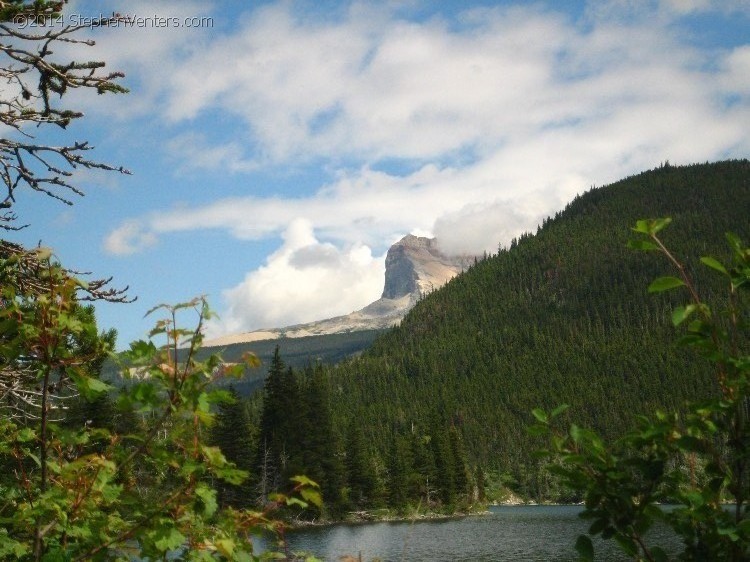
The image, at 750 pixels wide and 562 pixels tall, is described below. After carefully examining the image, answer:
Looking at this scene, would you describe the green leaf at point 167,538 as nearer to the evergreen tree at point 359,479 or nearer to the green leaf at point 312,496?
the green leaf at point 312,496

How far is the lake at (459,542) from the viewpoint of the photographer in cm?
4944

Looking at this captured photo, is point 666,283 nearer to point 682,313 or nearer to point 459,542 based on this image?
point 682,313

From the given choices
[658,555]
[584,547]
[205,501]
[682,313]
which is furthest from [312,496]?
[682,313]

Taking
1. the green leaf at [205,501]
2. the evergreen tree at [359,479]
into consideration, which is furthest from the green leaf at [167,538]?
the evergreen tree at [359,479]

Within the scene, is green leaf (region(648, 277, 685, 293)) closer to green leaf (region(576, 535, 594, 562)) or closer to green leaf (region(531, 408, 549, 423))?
green leaf (region(531, 408, 549, 423))

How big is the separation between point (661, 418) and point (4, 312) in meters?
3.14

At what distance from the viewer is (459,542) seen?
201ft

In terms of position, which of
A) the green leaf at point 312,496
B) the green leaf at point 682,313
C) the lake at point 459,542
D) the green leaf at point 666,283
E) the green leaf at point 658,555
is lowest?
the lake at point 459,542

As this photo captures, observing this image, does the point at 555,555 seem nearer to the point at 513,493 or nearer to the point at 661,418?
the point at 661,418

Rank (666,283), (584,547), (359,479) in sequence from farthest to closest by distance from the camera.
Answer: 1. (359,479)
2. (584,547)
3. (666,283)

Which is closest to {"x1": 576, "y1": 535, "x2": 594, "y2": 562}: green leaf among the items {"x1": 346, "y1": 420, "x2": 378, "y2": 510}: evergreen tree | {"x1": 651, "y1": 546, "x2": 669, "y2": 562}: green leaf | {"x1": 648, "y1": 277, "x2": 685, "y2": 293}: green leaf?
{"x1": 651, "y1": 546, "x2": 669, "y2": 562}: green leaf

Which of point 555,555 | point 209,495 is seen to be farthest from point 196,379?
point 555,555

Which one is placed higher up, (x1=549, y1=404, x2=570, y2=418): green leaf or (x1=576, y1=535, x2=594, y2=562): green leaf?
(x1=549, y1=404, x2=570, y2=418): green leaf

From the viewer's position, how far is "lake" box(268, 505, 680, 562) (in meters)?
49.4
